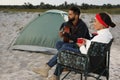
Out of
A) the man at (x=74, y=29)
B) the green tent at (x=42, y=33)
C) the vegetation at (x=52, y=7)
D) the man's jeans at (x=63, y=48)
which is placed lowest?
the vegetation at (x=52, y=7)

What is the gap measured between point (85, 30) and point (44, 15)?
4.22m

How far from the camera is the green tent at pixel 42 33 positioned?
1112 centimetres

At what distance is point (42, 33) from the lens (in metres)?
11.3

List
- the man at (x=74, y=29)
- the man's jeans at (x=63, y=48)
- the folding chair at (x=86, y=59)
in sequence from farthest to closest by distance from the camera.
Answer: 1. the man at (x=74, y=29)
2. the man's jeans at (x=63, y=48)
3. the folding chair at (x=86, y=59)

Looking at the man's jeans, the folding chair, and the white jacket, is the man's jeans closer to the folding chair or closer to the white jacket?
the folding chair

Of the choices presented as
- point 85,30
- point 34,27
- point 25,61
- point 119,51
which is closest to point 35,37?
point 34,27

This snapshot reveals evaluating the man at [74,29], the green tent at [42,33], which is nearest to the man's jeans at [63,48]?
the man at [74,29]

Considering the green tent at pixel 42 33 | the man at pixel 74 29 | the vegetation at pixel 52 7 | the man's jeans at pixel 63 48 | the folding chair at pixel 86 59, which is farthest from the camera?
the vegetation at pixel 52 7

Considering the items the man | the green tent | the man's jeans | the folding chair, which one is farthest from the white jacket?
the green tent

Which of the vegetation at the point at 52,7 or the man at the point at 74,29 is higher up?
the man at the point at 74,29

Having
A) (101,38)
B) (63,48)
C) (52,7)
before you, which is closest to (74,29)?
(63,48)

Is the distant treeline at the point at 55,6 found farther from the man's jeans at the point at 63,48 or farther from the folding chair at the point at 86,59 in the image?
the folding chair at the point at 86,59

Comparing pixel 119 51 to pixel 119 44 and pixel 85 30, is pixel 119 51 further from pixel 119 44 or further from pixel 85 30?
pixel 85 30

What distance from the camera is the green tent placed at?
11.1m
